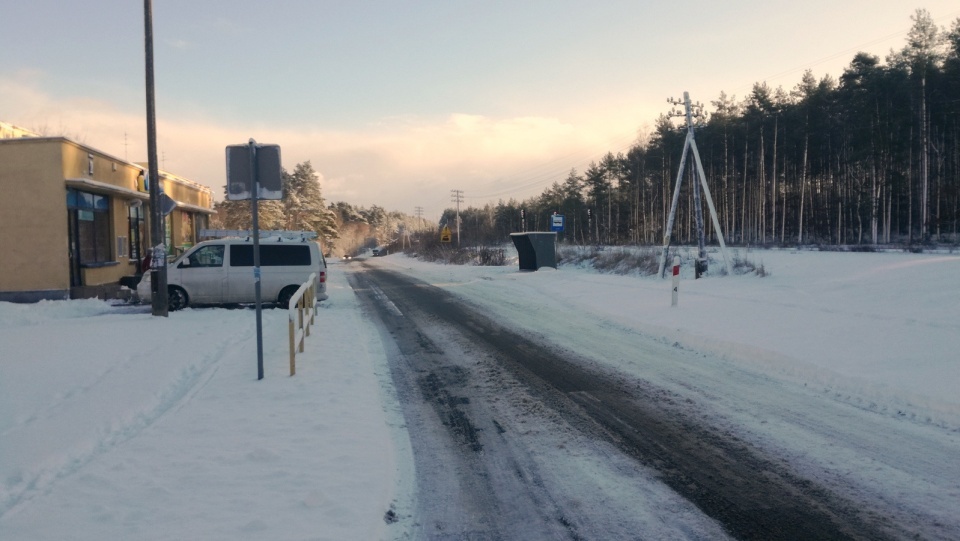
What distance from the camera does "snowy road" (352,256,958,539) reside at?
405 centimetres

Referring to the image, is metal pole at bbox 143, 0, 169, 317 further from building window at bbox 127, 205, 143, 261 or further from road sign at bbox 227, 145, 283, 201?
building window at bbox 127, 205, 143, 261

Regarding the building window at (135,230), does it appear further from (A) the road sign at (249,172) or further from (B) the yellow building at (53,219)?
(A) the road sign at (249,172)

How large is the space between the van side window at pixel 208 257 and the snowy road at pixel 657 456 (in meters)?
9.67

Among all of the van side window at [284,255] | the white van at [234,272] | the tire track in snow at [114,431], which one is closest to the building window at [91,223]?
the white van at [234,272]

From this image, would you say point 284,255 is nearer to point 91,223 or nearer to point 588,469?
point 91,223

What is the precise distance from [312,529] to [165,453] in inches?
87.0

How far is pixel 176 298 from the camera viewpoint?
53.5 feet

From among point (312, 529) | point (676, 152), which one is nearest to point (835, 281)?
point (312, 529)

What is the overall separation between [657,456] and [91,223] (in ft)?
69.4

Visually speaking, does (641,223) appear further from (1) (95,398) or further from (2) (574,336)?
(1) (95,398)

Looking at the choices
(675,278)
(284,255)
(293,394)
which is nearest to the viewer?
(293,394)

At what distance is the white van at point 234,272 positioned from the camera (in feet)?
53.5

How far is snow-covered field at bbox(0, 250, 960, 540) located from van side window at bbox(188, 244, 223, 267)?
1381mm

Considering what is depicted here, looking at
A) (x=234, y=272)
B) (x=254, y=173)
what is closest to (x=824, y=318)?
(x=254, y=173)
